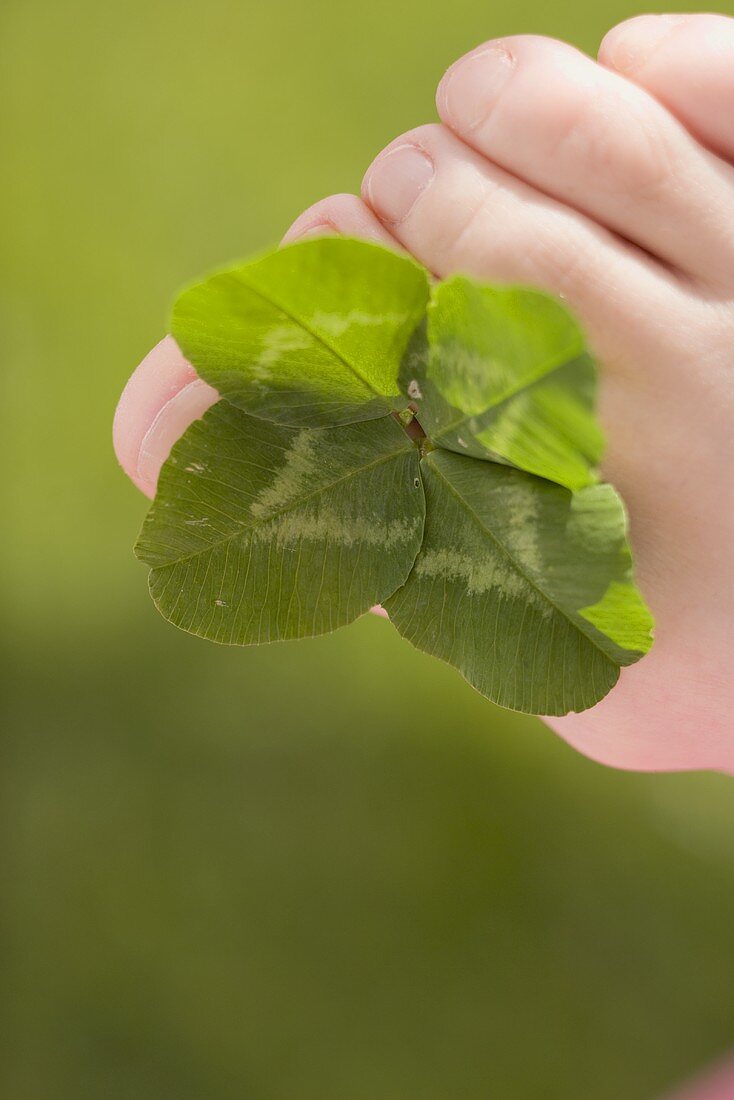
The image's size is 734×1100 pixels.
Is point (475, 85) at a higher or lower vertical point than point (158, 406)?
higher

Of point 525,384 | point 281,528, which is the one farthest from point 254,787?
point 525,384

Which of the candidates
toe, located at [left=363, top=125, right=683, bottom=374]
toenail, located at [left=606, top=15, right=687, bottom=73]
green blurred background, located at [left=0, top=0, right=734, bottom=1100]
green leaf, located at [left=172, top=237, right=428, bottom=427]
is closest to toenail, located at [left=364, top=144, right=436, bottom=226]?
toe, located at [left=363, top=125, right=683, bottom=374]

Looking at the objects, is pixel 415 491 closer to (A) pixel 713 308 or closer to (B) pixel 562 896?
(A) pixel 713 308

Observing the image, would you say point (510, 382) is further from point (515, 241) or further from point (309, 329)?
point (515, 241)

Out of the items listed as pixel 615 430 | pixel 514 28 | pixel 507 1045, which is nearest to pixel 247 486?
pixel 615 430

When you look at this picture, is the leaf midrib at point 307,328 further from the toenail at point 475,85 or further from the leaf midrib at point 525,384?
the toenail at point 475,85

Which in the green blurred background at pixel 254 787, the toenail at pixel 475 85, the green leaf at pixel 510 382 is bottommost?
the green blurred background at pixel 254 787

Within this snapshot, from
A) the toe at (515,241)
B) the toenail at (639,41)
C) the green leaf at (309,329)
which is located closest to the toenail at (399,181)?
the toe at (515,241)
